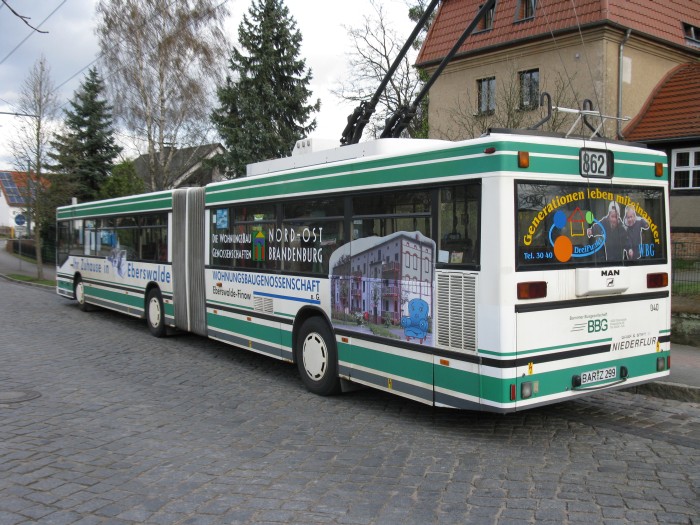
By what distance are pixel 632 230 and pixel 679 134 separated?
18864mm

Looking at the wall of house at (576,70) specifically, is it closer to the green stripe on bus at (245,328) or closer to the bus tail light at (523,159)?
the green stripe on bus at (245,328)

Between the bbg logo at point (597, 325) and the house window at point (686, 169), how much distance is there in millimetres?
19930

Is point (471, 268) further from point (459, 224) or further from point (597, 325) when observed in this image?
point (597, 325)

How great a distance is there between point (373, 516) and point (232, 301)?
19.7 ft

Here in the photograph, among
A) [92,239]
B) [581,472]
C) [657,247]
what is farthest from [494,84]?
[581,472]

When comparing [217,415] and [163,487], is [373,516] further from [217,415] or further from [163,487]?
[217,415]

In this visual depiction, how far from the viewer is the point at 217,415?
716cm

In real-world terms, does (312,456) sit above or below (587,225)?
below

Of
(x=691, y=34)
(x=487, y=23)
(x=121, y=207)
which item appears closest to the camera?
(x=121, y=207)

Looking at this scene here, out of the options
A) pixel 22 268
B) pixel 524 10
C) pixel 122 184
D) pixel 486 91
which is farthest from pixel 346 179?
pixel 122 184

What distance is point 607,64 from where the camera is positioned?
74.6ft

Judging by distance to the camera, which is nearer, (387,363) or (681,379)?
(387,363)

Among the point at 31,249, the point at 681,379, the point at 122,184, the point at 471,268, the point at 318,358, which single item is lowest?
the point at 681,379

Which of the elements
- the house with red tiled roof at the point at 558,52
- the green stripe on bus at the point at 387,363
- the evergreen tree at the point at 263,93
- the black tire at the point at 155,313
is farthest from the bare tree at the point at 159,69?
the green stripe on bus at the point at 387,363
